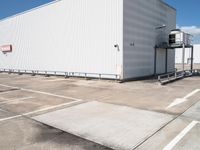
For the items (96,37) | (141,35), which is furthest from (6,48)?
(141,35)

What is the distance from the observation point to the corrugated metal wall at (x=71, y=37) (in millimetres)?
16156

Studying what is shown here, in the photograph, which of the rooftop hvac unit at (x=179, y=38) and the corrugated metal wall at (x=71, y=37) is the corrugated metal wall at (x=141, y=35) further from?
the rooftop hvac unit at (x=179, y=38)

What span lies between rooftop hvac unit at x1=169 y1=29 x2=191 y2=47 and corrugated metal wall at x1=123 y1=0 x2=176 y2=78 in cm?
150

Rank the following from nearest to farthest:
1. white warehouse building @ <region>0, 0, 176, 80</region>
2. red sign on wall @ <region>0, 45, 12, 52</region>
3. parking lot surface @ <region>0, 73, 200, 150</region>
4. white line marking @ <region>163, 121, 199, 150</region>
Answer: white line marking @ <region>163, 121, 199, 150</region>, parking lot surface @ <region>0, 73, 200, 150</region>, white warehouse building @ <region>0, 0, 176, 80</region>, red sign on wall @ <region>0, 45, 12, 52</region>

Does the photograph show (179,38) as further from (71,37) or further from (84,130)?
(84,130)

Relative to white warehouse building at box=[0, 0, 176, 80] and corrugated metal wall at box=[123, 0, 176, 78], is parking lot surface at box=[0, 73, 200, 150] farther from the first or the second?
corrugated metal wall at box=[123, 0, 176, 78]

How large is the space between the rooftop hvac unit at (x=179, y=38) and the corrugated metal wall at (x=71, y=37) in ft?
23.9

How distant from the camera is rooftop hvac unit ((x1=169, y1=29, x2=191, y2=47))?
19.1 meters

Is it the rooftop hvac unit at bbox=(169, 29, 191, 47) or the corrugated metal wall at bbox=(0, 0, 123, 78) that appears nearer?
the corrugated metal wall at bbox=(0, 0, 123, 78)

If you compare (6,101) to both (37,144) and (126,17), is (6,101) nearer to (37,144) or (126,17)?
(37,144)

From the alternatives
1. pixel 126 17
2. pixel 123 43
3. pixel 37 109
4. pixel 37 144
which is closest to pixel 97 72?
pixel 123 43

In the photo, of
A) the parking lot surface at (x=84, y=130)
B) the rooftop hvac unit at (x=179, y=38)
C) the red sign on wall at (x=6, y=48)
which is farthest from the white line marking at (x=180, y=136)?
the red sign on wall at (x=6, y=48)

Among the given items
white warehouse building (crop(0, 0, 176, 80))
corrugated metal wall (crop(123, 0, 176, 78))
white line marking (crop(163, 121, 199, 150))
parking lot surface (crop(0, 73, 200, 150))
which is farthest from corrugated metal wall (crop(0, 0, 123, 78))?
white line marking (crop(163, 121, 199, 150))

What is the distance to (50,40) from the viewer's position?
2212 cm
